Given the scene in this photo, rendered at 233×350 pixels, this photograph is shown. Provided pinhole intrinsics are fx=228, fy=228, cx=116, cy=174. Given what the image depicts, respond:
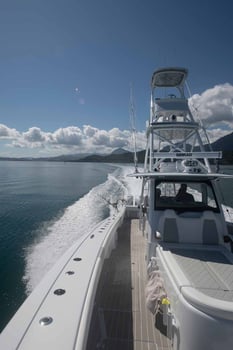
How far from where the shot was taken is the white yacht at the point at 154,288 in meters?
1.63

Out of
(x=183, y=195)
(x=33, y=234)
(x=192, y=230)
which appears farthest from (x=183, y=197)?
(x=33, y=234)

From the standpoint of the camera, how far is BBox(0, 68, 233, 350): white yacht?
1633 millimetres

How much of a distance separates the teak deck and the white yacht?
0.01 m

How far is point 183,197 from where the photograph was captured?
391 cm

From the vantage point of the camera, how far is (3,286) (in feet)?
18.7

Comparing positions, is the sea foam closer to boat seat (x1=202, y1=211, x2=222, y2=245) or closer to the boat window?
the boat window

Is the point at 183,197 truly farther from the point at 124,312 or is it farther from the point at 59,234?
the point at 59,234

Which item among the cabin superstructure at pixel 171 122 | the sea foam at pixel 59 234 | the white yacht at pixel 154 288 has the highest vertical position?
the cabin superstructure at pixel 171 122

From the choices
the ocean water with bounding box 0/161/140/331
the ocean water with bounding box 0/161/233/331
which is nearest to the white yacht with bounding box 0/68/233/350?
the ocean water with bounding box 0/161/233/331

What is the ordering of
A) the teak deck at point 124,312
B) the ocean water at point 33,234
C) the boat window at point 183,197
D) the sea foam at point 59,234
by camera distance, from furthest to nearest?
the sea foam at point 59,234, the ocean water at point 33,234, the boat window at point 183,197, the teak deck at point 124,312

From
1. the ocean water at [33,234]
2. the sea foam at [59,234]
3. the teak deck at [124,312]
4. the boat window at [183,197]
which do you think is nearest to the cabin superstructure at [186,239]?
the boat window at [183,197]

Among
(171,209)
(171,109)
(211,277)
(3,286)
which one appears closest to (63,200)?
(3,286)

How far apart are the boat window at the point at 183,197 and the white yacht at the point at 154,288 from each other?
16 millimetres

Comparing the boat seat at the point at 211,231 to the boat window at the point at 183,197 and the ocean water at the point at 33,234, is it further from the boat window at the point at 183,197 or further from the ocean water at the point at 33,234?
the ocean water at the point at 33,234
